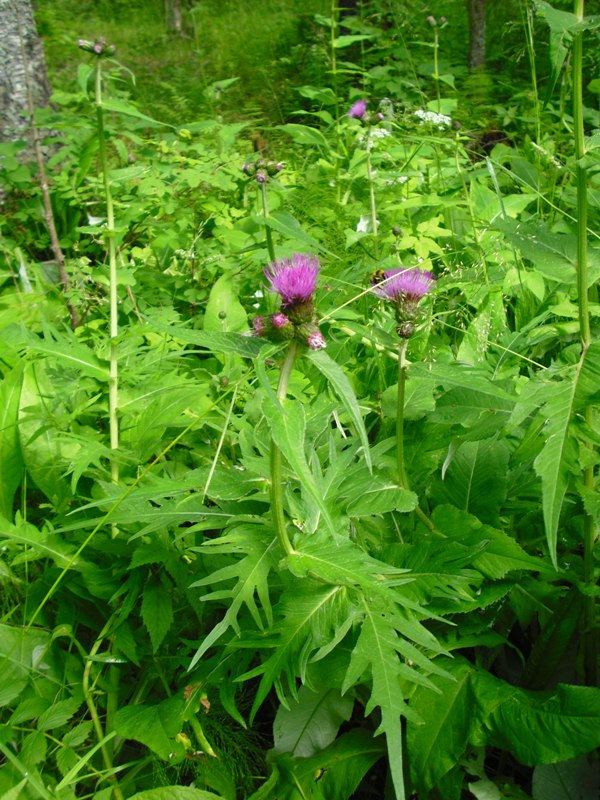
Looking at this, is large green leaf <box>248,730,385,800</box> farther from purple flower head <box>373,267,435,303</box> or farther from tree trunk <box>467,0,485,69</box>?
tree trunk <box>467,0,485,69</box>

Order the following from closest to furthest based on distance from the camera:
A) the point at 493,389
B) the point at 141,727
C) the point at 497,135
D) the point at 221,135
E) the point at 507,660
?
the point at 493,389, the point at 141,727, the point at 507,660, the point at 221,135, the point at 497,135

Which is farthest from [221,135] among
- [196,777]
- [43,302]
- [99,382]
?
[196,777]

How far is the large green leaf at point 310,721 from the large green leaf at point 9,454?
0.89m

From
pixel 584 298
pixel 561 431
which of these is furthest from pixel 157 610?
pixel 584 298

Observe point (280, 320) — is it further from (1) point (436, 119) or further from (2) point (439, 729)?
(1) point (436, 119)

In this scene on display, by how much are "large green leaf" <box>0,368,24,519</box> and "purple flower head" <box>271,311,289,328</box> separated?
1.05 metres

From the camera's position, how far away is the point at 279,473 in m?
1.04

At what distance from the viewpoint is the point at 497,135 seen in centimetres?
461

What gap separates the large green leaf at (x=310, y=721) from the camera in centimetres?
134

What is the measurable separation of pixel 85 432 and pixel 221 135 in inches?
63.5

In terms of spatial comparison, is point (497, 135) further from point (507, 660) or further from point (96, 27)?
point (96, 27)

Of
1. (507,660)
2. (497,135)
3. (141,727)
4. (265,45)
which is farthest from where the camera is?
(265,45)

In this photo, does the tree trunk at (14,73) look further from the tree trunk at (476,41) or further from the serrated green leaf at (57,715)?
the serrated green leaf at (57,715)

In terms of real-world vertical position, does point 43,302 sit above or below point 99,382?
below
